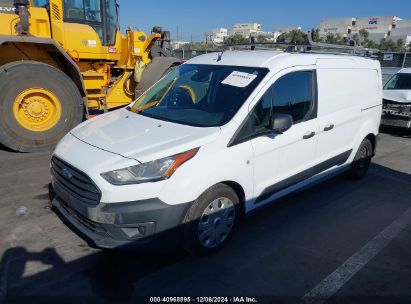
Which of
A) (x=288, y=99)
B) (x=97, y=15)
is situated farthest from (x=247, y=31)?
(x=288, y=99)

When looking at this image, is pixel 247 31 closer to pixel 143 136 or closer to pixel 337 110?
pixel 337 110

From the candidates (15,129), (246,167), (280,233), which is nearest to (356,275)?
(280,233)

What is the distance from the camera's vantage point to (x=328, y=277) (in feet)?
10.3

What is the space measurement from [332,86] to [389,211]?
173 cm

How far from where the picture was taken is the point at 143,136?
3.28 m

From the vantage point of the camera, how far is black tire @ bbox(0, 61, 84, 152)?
5.96 meters

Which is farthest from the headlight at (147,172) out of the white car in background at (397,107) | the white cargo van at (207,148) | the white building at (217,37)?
the white car in background at (397,107)

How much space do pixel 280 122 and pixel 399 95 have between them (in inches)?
293

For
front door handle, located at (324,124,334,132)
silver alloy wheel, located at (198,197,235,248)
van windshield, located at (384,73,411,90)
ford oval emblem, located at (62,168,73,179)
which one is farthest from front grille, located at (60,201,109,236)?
van windshield, located at (384,73,411,90)

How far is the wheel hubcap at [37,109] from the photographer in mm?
6164

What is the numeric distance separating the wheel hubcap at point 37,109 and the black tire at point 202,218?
171 inches

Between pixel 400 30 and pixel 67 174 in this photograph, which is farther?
pixel 400 30

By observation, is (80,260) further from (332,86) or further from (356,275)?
(332,86)

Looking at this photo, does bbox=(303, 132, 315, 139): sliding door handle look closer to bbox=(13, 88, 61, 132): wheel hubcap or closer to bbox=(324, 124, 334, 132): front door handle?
bbox=(324, 124, 334, 132): front door handle
